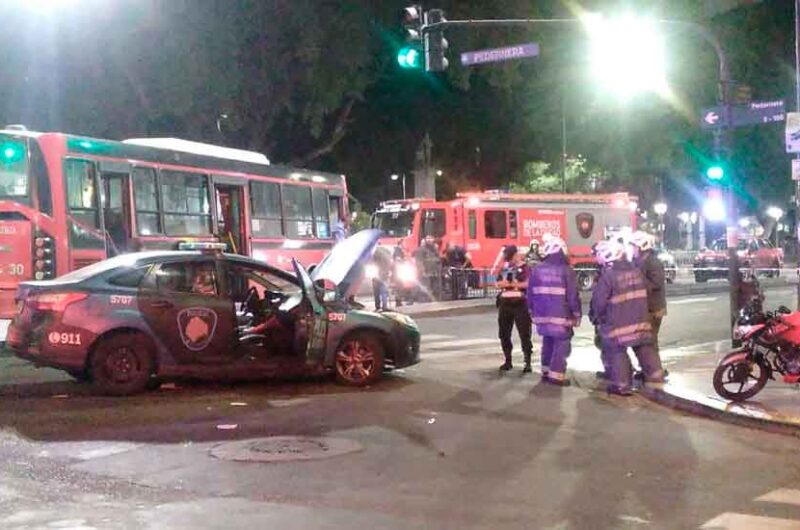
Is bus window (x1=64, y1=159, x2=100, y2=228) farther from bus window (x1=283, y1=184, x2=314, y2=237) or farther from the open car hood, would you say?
bus window (x1=283, y1=184, x2=314, y2=237)

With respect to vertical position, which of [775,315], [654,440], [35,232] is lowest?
[654,440]

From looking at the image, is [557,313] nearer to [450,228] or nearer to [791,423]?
[791,423]

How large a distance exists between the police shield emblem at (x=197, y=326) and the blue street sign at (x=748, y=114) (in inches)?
329

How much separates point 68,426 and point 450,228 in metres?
22.4

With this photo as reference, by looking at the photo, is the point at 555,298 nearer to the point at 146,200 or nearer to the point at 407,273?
the point at 146,200

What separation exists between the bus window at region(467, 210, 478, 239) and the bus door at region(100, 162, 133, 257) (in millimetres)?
14990

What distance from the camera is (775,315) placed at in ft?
35.6

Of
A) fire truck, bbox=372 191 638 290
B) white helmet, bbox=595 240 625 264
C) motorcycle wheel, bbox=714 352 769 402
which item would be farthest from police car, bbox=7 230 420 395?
fire truck, bbox=372 191 638 290

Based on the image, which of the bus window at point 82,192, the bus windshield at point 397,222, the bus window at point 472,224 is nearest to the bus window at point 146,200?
the bus window at point 82,192

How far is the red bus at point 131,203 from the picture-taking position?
623 inches

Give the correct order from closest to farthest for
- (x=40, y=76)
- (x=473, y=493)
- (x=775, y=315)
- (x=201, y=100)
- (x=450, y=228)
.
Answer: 1. (x=473, y=493)
2. (x=775, y=315)
3. (x=40, y=76)
4. (x=201, y=100)
5. (x=450, y=228)

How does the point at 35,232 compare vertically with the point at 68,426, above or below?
above

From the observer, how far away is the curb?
9.51 meters

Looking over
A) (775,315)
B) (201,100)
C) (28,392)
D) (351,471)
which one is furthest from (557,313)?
(201,100)
